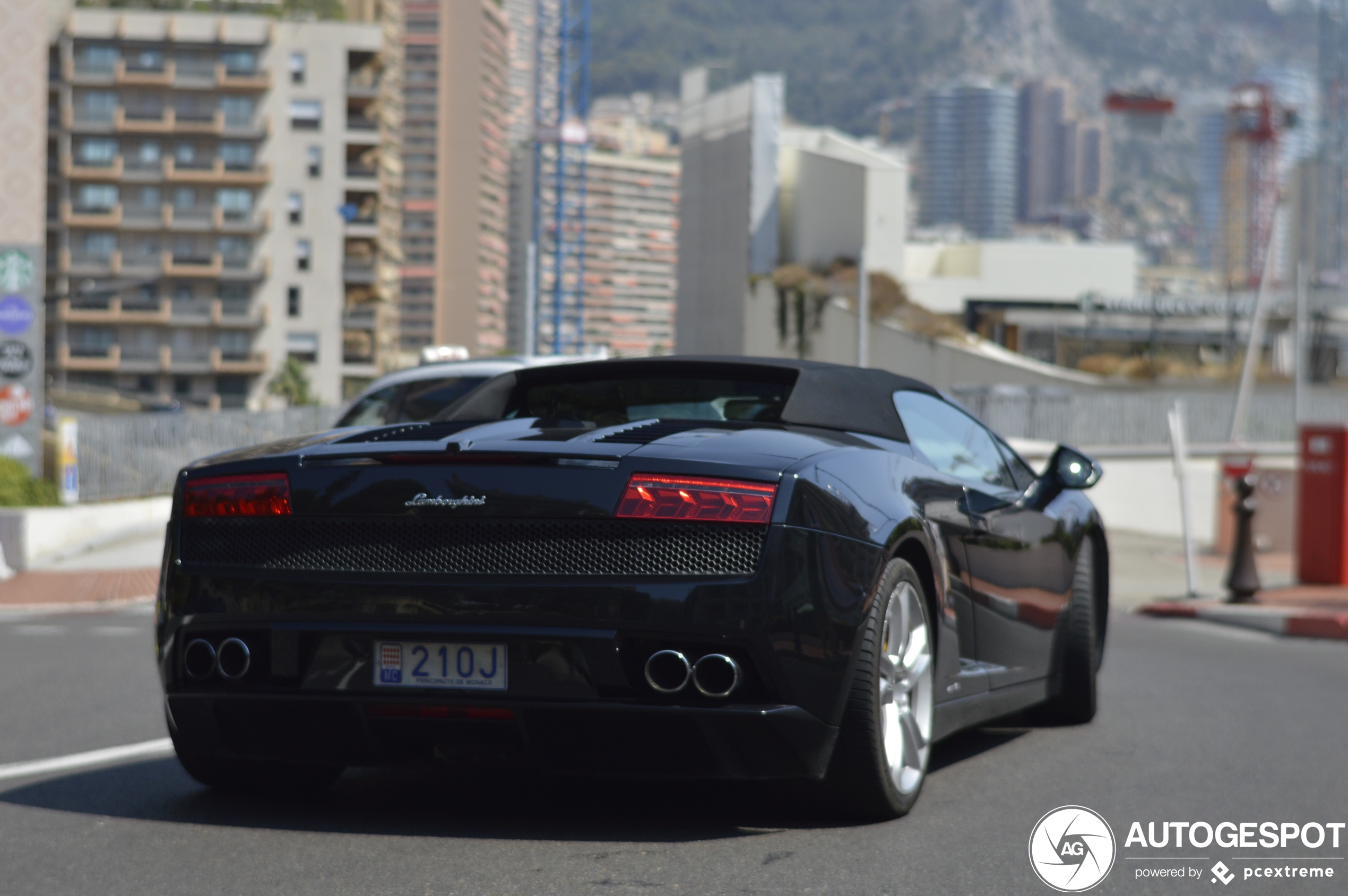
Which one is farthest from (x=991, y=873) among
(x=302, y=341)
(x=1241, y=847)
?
(x=302, y=341)

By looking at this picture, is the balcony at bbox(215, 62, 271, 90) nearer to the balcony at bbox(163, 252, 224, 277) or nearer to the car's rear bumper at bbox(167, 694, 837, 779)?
the balcony at bbox(163, 252, 224, 277)

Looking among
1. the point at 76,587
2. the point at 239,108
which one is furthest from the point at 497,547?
the point at 239,108

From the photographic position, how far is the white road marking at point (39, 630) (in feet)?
41.1

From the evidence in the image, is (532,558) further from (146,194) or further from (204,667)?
(146,194)

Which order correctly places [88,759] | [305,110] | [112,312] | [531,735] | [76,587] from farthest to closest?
[305,110]
[112,312]
[76,587]
[88,759]
[531,735]

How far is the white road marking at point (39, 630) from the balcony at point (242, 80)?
80.1 m

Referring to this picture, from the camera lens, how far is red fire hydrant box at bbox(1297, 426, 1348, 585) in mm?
16141

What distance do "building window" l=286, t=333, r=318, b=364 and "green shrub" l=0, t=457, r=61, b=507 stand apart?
68.8 m

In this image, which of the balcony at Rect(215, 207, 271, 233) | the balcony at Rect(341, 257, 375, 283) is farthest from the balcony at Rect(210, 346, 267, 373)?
the balcony at Rect(215, 207, 271, 233)

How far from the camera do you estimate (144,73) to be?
88.2 m

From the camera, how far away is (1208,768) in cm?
584

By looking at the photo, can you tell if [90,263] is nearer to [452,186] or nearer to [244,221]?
[244,221]

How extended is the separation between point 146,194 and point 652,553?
298 feet

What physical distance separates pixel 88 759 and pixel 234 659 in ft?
6.09
